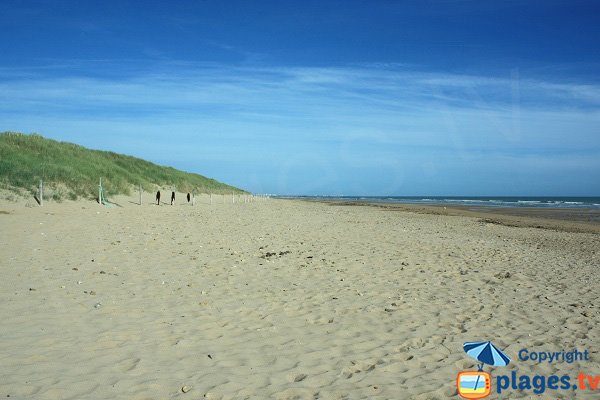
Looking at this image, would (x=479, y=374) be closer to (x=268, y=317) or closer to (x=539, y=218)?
(x=268, y=317)

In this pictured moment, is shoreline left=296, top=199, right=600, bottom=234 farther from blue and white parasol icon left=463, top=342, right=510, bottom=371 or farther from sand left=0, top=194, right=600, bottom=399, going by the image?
blue and white parasol icon left=463, top=342, right=510, bottom=371

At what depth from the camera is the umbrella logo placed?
186 inches

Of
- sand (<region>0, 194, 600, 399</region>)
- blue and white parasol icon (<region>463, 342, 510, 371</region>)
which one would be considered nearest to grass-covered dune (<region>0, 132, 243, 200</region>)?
sand (<region>0, 194, 600, 399</region>)

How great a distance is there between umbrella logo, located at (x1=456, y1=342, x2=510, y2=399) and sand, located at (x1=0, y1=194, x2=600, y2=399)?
0.11 metres

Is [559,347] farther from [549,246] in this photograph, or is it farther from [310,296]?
[549,246]

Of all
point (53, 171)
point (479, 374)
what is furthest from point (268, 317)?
point (53, 171)

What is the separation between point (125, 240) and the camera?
1339cm

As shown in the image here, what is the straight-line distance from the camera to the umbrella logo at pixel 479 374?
4.73m

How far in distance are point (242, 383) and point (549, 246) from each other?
1609 cm

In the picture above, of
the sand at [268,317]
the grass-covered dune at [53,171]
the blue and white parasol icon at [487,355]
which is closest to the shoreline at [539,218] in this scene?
the sand at [268,317]

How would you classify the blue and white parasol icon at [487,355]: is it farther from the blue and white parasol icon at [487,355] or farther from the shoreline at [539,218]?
the shoreline at [539,218]

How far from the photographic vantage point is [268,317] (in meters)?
7.01

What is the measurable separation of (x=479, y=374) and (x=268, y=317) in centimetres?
316

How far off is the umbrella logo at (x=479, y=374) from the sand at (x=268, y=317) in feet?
0.36
